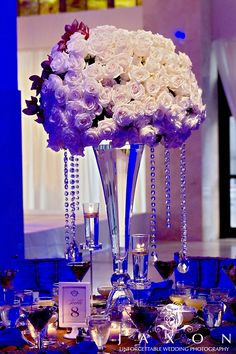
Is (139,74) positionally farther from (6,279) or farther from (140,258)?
(6,279)

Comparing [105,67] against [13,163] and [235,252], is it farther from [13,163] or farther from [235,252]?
[235,252]

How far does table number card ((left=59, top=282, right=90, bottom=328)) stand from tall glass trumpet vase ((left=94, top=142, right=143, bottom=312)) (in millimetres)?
168

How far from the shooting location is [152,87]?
108 inches

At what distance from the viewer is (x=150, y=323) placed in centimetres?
238

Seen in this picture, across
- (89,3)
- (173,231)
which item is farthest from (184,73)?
(89,3)

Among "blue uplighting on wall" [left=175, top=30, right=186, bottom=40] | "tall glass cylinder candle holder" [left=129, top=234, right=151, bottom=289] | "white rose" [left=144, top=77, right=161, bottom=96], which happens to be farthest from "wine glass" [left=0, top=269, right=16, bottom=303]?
"blue uplighting on wall" [left=175, top=30, right=186, bottom=40]

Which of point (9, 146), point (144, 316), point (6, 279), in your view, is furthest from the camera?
point (9, 146)

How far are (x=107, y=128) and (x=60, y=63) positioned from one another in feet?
0.99

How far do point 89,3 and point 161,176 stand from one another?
9.86m

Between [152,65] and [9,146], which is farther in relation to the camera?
[9,146]

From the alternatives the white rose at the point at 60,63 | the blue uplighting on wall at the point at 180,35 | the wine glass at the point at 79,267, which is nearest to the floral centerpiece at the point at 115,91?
the white rose at the point at 60,63

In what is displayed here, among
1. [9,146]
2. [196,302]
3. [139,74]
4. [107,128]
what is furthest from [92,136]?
[9,146]

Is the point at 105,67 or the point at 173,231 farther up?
the point at 105,67

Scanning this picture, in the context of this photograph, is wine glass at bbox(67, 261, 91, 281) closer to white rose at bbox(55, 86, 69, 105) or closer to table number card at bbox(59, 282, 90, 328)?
table number card at bbox(59, 282, 90, 328)
